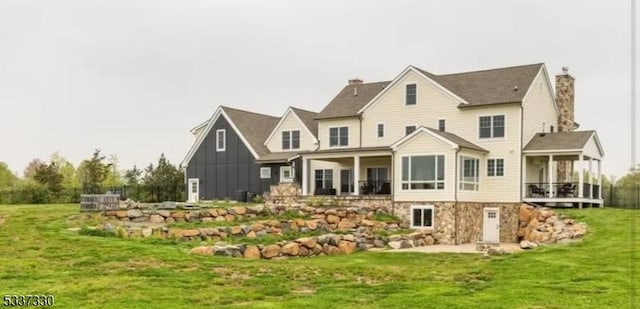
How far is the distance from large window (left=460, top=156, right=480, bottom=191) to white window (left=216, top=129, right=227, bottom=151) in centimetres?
1577

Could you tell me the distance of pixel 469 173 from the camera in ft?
101

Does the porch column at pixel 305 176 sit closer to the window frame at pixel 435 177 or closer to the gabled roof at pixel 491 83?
the window frame at pixel 435 177

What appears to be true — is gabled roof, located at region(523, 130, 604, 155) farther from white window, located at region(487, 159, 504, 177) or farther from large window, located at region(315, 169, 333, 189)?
large window, located at region(315, 169, 333, 189)

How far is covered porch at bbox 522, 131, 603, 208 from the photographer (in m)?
30.2

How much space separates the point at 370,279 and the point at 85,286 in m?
5.91

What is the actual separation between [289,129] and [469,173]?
41.1 ft

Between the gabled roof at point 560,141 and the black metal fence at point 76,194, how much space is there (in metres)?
22.2

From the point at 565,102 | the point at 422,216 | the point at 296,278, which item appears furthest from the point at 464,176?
the point at 296,278

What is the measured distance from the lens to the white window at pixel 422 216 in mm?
29859

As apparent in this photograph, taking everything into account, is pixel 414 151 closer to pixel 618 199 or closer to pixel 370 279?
pixel 618 199

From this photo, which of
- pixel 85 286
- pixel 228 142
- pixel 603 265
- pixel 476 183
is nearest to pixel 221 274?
pixel 85 286

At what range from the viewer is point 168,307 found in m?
10.3

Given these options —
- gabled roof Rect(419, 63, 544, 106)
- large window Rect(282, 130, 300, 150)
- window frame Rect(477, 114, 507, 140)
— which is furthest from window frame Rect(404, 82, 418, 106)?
large window Rect(282, 130, 300, 150)

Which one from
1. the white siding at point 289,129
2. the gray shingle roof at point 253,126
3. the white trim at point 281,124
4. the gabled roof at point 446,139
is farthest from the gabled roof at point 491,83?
the gray shingle roof at point 253,126
